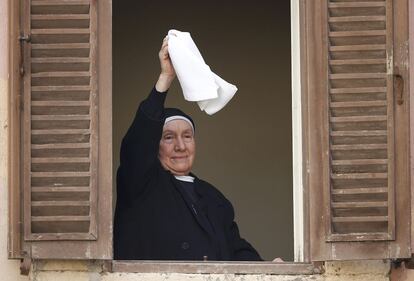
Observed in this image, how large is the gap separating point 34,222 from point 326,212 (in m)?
0.97

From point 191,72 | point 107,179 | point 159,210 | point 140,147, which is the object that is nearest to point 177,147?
point 159,210

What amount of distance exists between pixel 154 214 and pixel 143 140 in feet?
1.08

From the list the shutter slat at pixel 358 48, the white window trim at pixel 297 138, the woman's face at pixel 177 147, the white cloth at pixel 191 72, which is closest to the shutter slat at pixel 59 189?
the white cloth at pixel 191 72

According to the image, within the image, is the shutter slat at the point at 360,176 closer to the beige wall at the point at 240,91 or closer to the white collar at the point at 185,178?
the white collar at the point at 185,178

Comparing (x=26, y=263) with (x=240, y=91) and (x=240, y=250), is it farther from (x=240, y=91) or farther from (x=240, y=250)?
(x=240, y=91)

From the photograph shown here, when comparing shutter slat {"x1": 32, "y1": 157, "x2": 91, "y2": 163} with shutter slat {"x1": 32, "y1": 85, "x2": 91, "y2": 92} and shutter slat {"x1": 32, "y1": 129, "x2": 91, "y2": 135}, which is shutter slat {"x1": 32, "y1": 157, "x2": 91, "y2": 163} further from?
shutter slat {"x1": 32, "y1": 85, "x2": 91, "y2": 92}

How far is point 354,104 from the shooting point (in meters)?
6.80

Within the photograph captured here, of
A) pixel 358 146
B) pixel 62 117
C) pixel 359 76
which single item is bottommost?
pixel 358 146

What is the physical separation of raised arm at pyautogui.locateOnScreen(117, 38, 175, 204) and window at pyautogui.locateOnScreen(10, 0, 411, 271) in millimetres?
460

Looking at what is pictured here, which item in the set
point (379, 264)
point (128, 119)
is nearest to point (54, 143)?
point (379, 264)

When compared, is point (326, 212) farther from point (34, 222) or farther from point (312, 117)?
point (34, 222)

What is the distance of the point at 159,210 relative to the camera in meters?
7.53

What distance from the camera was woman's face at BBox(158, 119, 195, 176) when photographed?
784 centimetres

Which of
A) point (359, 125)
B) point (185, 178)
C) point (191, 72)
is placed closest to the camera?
point (359, 125)
